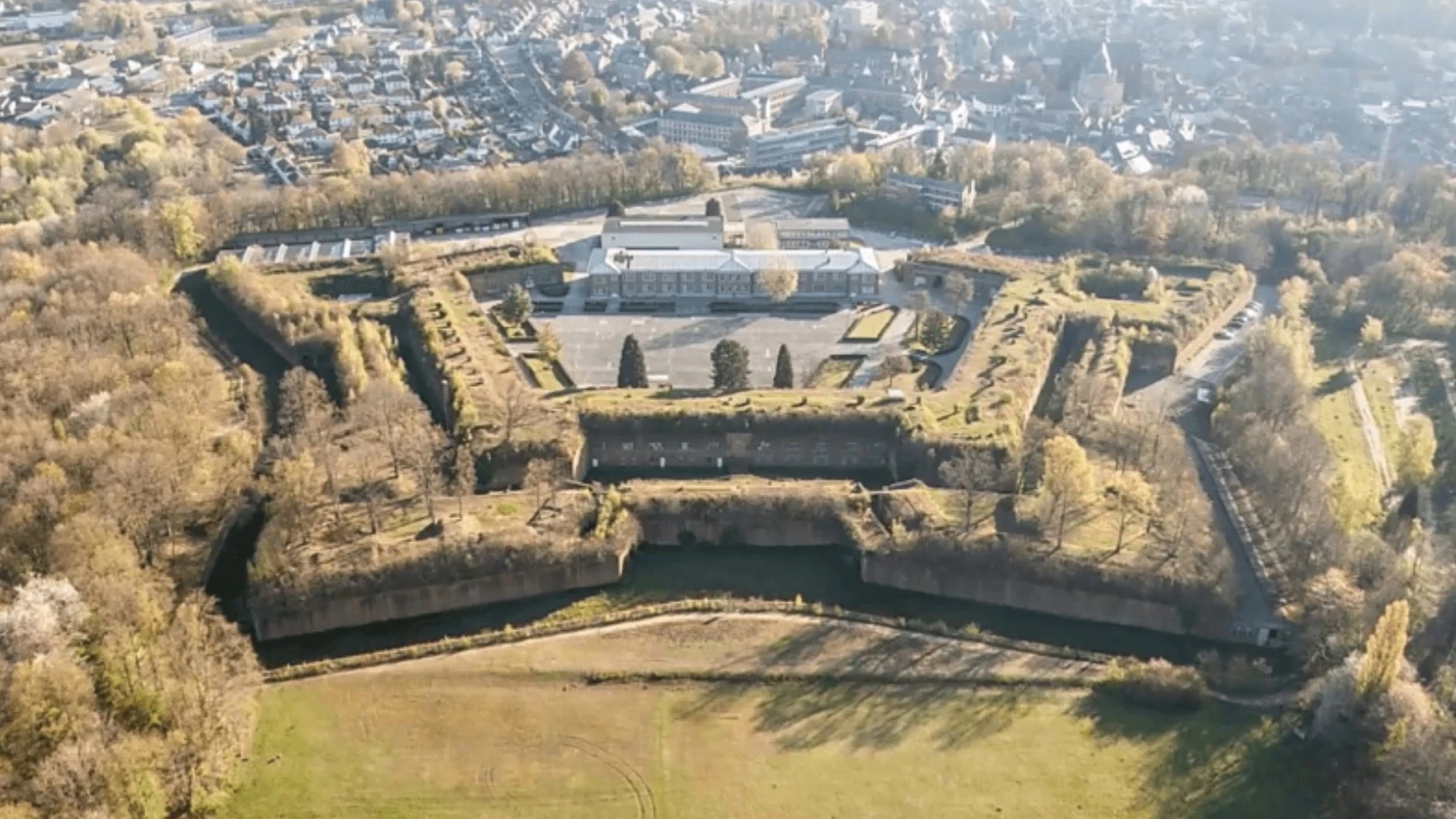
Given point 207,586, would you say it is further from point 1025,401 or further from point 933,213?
point 933,213

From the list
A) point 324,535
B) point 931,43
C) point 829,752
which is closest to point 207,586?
point 324,535

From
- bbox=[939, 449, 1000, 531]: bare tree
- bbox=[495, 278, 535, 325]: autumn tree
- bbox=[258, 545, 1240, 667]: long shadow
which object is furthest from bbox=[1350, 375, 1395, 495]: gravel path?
bbox=[495, 278, 535, 325]: autumn tree

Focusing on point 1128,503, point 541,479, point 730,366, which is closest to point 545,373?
point 730,366

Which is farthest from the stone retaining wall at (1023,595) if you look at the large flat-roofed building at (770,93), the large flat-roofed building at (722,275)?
the large flat-roofed building at (770,93)

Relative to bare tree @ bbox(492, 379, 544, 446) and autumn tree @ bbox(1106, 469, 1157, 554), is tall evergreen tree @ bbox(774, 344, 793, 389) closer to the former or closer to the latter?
bare tree @ bbox(492, 379, 544, 446)

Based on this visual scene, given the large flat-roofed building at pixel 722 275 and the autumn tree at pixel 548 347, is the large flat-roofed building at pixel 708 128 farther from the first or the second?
the autumn tree at pixel 548 347
